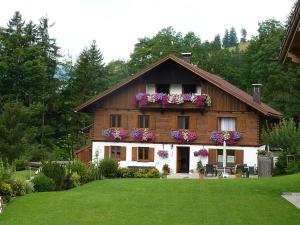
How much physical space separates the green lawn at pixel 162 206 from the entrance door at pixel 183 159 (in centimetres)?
1689

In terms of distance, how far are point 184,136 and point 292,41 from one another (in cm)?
2449

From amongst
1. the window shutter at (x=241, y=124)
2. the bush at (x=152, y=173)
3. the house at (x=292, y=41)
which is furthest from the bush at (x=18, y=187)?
the window shutter at (x=241, y=124)

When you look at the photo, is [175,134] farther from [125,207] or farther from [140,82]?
[125,207]

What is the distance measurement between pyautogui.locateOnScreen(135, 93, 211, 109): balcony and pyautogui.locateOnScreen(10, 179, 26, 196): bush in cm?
1881

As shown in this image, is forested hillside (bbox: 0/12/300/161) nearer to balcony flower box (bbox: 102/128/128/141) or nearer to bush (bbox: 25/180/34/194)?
balcony flower box (bbox: 102/128/128/141)

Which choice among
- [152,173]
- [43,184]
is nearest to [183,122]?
[152,173]

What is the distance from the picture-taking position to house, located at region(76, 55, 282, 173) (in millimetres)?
36438

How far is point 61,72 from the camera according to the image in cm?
6034

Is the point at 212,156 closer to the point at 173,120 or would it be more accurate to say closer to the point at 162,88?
the point at 173,120

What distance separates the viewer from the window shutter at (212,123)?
3709 centimetres

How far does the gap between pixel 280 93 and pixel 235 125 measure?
24.1 m

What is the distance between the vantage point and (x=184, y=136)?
37.1m

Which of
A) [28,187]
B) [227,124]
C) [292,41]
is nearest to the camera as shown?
[292,41]

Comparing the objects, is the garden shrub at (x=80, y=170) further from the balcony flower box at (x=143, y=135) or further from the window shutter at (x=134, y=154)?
the window shutter at (x=134, y=154)
